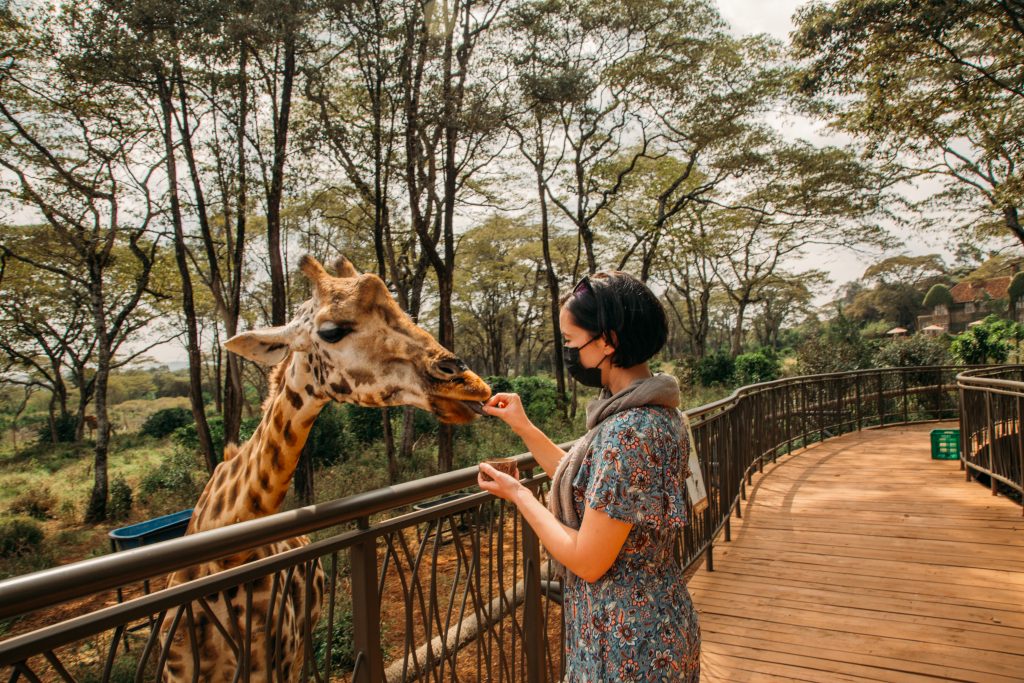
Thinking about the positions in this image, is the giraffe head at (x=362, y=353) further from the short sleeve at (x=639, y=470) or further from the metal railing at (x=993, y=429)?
the metal railing at (x=993, y=429)

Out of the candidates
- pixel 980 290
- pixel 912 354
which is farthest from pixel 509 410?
pixel 980 290

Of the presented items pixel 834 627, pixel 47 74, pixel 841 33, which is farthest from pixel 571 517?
pixel 47 74

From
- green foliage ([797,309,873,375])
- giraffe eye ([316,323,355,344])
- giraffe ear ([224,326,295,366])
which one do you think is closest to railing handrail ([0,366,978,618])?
giraffe eye ([316,323,355,344])

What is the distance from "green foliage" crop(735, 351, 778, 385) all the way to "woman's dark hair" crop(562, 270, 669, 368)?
20.8 meters

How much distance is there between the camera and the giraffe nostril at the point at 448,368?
82.4 inches

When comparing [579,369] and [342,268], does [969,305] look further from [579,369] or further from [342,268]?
[579,369]

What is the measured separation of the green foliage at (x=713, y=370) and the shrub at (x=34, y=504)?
21.3 metres

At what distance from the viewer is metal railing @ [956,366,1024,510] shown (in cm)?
595

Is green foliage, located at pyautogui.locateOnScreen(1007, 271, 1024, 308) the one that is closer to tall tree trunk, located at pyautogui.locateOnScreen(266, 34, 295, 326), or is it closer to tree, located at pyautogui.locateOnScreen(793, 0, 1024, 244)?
tree, located at pyautogui.locateOnScreen(793, 0, 1024, 244)

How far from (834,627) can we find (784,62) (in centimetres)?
1559

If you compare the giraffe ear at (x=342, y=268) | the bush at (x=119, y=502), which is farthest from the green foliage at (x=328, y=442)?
the giraffe ear at (x=342, y=268)

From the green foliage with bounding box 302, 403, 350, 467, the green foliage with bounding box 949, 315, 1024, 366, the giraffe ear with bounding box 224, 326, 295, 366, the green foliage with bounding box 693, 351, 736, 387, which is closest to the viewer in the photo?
the giraffe ear with bounding box 224, 326, 295, 366

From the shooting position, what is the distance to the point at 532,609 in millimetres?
2514

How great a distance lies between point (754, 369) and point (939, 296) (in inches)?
1167
